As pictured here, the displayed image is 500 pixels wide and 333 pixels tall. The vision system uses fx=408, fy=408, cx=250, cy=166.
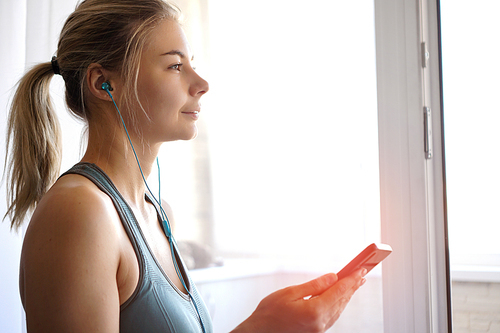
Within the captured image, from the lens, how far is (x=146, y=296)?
2.34 feet

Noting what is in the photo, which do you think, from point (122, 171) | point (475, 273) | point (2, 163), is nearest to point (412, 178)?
point (475, 273)

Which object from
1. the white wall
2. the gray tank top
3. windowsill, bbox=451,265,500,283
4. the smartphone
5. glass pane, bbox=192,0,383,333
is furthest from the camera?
the white wall

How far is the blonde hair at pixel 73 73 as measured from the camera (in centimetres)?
83

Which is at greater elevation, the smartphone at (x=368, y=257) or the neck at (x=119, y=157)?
the neck at (x=119, y=157)

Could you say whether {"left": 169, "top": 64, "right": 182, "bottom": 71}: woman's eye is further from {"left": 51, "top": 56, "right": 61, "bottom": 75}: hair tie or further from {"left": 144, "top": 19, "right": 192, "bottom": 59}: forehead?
{"left": 51, "top": 56, "right": 61, "bottom": 75}: hair tie

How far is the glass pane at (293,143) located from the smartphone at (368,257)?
376mm

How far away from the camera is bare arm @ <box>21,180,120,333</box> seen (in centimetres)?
60

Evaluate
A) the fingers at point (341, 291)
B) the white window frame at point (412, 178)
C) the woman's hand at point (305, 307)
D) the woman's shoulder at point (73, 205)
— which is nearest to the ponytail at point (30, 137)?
the woman's shoulder at point (73, 205)

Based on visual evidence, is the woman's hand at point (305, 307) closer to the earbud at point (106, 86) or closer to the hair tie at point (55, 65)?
the earbud at point (106, 86)

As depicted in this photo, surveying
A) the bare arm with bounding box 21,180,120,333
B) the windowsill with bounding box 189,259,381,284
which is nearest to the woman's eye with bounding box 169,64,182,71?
the bare arm with bounding box 21,180,120,333

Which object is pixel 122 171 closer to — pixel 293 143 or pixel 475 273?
pixel 293 143

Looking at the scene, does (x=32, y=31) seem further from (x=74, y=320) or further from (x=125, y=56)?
(x=74, y=320)

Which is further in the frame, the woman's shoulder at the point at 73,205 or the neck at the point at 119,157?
the neck at the point at 119,157

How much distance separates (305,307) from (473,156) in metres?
0.66
